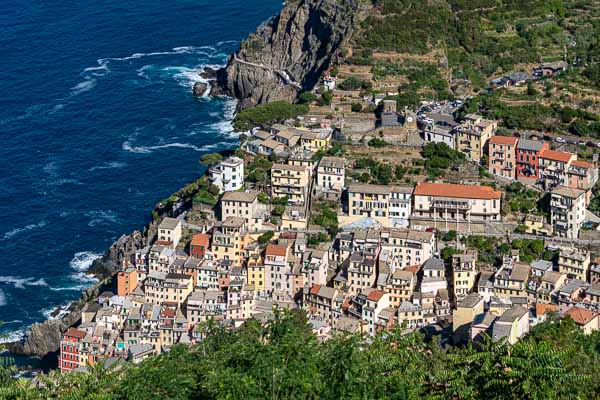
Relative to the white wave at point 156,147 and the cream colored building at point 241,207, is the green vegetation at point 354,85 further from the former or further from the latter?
the cream colored building at point 241,207

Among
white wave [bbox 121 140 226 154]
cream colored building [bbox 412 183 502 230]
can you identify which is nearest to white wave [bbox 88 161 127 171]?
white wave [bbox 121 140 226 154]

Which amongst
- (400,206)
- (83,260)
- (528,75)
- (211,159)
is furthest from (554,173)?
(83,260)

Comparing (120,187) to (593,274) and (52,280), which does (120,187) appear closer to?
(52,280)

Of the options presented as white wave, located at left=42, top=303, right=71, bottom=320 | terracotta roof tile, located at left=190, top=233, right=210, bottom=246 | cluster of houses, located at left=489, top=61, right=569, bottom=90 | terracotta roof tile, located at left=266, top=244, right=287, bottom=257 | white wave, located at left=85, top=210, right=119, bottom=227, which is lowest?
white wave, located at left=42, top=303, right=71, bottom=320

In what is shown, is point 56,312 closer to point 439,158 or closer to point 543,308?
point 439,158

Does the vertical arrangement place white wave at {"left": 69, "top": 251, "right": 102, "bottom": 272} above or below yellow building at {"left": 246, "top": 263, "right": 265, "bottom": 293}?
below

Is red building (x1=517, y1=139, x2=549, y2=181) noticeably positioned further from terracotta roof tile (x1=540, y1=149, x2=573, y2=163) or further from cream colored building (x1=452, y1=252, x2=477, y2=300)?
cream colored building (x1=452, y1=252, x2=477, y2=300)

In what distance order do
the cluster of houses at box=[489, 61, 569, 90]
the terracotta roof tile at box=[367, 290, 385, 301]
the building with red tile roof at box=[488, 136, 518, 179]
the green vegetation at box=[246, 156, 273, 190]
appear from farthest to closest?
the cluster of houses at box=[489, 61, 569, 90], the green vegetation at box=[246, 156, 273, 190], the building with red tile roof at box=[488, 136, 518, 179], the terracotta roof tile at box=[367, 290, 385, 301]

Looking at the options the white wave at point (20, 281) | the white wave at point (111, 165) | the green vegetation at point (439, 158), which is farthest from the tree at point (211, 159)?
the green vegetation at point (439, 158)
